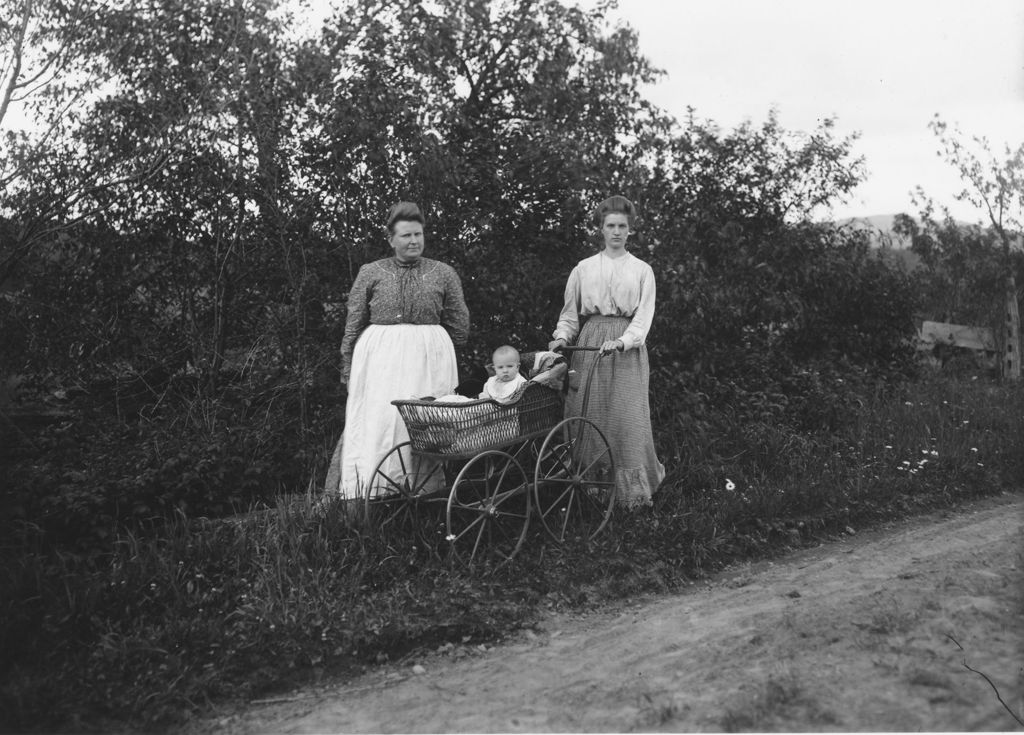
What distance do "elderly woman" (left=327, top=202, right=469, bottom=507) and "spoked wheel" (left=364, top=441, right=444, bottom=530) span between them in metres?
0.07

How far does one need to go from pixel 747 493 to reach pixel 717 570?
3.51 feet

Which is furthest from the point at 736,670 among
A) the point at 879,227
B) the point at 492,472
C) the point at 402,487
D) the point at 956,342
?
the point at 956,342

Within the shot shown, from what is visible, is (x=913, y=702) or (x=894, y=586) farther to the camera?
(x=894, y=586)

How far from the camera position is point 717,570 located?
5430mm

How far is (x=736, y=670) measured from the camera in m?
3.74

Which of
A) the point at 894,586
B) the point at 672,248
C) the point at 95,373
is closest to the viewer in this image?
the point at 894,586

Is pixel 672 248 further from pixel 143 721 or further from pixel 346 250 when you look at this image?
pixel 143 721

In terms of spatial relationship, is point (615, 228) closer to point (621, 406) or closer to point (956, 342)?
point (621, 406)

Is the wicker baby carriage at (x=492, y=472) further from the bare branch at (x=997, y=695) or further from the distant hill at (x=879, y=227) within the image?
the distant hill at (x=879, y=227)

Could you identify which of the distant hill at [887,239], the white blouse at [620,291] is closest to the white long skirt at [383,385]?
the white blouse at [620,291]

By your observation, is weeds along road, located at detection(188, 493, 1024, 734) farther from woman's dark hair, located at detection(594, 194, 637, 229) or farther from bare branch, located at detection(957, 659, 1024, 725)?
woman's dark hair, located at detection(594, 194, 637, 229)

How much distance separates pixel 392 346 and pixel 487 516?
1.19m

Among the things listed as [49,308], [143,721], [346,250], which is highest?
[346,250]

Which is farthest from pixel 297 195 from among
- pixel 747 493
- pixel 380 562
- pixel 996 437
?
pixel 996 437
